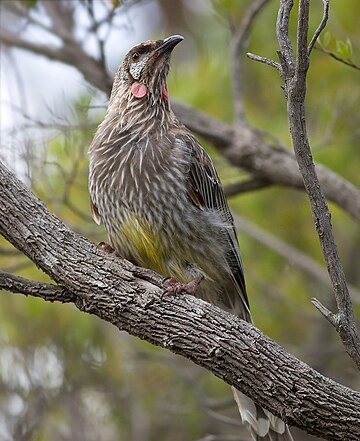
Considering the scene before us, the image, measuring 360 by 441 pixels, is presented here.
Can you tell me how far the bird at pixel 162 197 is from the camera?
14.0ft

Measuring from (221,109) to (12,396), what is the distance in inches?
111

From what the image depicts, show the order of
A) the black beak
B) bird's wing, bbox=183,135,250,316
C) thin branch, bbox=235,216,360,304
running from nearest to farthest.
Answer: bird's wing, bbox=183,135,250,316
the black beak
thin branch, bbox=235,216,360,304

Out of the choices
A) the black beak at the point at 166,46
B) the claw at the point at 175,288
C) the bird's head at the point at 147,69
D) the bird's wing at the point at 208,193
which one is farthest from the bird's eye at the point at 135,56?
the claw at the point at 175,288

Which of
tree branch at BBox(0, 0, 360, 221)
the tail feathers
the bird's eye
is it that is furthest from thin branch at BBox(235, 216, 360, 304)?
the bird's eye

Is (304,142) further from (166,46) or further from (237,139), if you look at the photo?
(237,139)

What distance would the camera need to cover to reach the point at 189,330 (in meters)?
3.54

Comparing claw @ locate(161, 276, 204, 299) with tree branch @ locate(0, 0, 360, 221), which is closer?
claw @ locate(161, 276, 204, 299)

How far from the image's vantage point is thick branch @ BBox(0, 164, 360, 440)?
3492 mm

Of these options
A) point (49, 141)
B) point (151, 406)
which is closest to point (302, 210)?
point (151, 406)

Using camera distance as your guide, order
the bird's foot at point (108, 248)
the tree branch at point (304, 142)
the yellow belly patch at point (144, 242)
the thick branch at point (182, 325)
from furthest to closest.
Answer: the bird's foot at point (108, 248) → the yellow belly patch at point (144, 242) → the thick branch at point (182, 325) → the tree branch at point (304, 142)

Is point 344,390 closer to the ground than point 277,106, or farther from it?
closer to the ground

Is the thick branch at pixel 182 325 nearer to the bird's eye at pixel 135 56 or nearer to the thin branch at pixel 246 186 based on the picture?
the bird's eye at pixel 135 56

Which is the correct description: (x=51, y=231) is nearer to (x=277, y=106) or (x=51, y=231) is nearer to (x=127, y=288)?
(x=127, y=288)

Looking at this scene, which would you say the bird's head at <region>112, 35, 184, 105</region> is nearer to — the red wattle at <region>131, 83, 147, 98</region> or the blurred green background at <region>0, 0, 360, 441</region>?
the red wattle at <region>131, 83, 147, 98</region>
